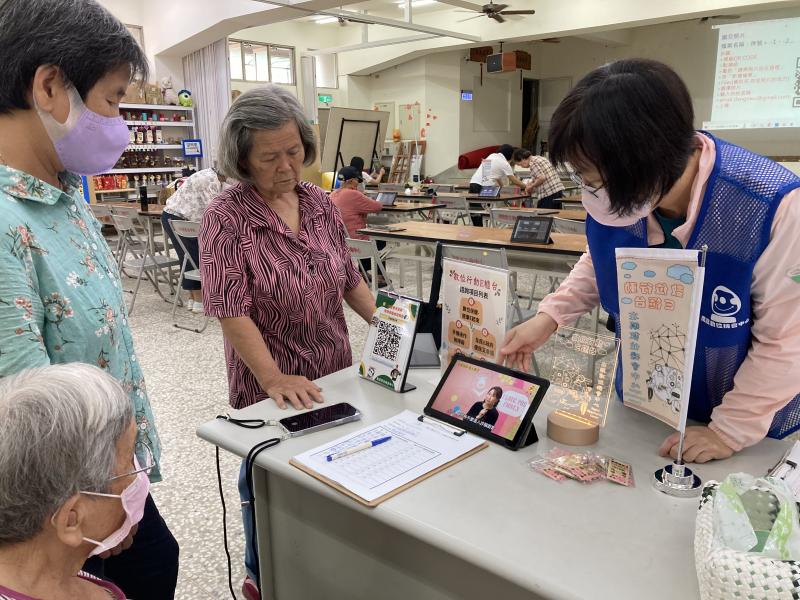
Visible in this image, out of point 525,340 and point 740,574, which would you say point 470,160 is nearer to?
point 525,340

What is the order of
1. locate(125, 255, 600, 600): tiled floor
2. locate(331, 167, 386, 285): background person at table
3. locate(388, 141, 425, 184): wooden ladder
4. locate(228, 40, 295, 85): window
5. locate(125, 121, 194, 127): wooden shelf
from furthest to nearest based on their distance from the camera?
locate(388, 141, 425, 184): wooden ladder → locate(228, 40, 295, 85): window → locate(125, 121, 194, 127): wooden shelf → locate(331, 167, 386, 285): background person at table → locate(125, 255, 600, 600): tiled floor

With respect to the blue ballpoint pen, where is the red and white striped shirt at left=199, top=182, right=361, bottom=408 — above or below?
above

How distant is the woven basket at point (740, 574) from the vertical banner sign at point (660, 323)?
325mm

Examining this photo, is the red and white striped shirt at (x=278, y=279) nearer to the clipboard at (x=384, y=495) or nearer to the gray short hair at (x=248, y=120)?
the gray short hair at (x=248, y=120)

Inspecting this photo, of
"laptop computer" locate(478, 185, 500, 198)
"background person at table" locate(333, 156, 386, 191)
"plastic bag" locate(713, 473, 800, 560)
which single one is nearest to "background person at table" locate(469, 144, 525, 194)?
"laptop computer" locate(478, 185, 500, 198)

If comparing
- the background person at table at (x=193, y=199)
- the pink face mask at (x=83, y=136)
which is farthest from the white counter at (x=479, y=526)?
the background person at table at (x=193, y=199)

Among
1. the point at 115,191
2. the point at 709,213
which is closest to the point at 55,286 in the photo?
the point at 709,213

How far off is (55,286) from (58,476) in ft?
1.18

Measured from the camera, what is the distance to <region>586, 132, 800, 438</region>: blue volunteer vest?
1024 millimetres

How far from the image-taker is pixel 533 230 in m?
3.89

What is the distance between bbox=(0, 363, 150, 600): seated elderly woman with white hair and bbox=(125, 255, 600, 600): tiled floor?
48.4 inches

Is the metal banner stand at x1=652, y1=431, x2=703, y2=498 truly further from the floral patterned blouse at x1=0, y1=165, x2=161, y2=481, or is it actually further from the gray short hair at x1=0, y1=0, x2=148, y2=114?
the gray short hair at x1=0, y1=0, x2=148, y2=114

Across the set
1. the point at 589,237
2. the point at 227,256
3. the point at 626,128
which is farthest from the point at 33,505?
the point at 589,237

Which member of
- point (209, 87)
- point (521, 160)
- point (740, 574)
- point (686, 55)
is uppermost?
point (686, 55)
